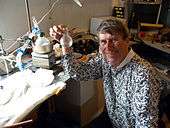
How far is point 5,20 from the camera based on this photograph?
1951 mm

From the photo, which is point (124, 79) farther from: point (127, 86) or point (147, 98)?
point (147, 98)

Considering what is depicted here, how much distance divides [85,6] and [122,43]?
4.58ft

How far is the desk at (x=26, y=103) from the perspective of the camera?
49.3 inches

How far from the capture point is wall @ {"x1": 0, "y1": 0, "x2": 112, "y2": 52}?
1.96 meters

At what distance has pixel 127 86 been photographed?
1357 mm

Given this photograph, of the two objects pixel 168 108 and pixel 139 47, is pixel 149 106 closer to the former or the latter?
pixel 168 108

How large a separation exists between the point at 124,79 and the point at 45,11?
1.21m

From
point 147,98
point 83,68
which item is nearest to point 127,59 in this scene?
point 147,98

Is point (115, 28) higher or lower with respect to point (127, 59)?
higher

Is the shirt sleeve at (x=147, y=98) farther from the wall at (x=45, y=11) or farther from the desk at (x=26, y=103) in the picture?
the wall at (x=45, y=11)

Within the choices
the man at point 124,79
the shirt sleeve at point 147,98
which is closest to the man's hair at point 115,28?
the man at point 124,79

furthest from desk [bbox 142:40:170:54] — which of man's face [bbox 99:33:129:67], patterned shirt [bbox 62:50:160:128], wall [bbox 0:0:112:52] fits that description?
man's face [bbox 99:33:129:67]

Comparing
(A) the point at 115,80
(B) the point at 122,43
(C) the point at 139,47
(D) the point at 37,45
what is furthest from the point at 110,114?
(C) the point at 139,47

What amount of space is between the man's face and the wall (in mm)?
972
